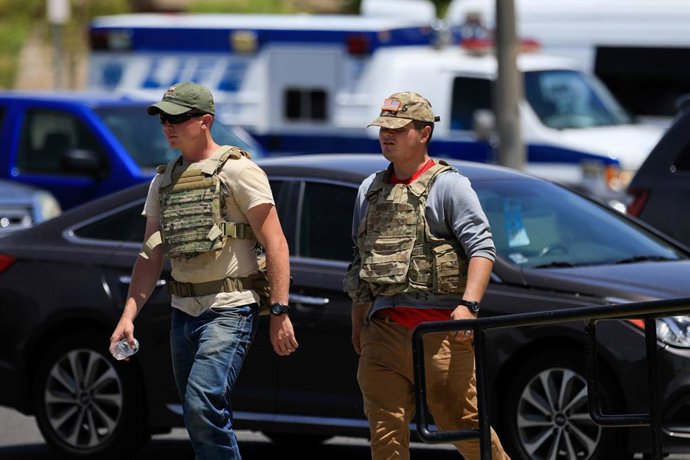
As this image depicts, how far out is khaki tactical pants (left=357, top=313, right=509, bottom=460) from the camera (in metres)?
5.52

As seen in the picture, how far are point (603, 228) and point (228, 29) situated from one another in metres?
10.2

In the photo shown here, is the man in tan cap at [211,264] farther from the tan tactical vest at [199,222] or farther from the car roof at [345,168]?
the car roof at [345,168]

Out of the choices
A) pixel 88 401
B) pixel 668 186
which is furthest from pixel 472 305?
pixel 668 186

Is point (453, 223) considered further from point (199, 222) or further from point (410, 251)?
point (199, 222)

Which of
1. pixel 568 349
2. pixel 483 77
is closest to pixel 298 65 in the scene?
pixel 483 77

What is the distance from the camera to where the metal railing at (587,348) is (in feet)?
15.3

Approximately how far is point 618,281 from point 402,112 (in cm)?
166

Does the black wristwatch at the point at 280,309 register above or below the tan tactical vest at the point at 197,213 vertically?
below

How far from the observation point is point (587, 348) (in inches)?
197

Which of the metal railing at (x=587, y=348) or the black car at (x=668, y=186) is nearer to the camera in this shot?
the metal railing at (x=587, y=348)

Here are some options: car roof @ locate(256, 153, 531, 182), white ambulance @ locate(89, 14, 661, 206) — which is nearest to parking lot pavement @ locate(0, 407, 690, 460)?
car roof @ locate(256, 153, 531, 182)

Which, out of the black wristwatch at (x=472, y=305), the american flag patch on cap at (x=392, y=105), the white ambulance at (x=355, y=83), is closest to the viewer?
the black wristwatch at (x=472, y=305)

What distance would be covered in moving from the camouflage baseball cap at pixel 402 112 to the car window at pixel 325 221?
1603mm

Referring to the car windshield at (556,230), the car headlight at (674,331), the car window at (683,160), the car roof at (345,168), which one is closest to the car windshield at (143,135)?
the car window at (683,160)
